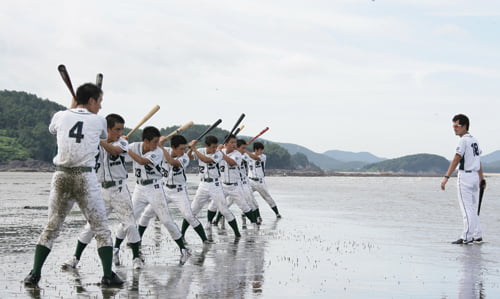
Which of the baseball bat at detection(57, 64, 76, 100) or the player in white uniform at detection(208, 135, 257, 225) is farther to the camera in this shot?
the player in white uniform at detection(208, 135, 257, 225)

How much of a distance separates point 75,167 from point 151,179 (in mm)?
2770

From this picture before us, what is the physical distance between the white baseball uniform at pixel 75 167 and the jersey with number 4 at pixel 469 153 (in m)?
7.77

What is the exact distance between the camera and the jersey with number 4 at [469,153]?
41.2ft

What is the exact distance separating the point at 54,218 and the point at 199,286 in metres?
1.87

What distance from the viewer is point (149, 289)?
743 centimetres

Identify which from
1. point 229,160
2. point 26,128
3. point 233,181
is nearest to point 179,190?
point 229,160

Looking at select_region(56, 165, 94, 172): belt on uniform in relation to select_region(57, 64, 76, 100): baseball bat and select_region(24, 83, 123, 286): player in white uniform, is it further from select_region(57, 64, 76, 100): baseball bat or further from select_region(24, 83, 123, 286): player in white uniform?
select_region(57, 64, 76, 100): baseball bat

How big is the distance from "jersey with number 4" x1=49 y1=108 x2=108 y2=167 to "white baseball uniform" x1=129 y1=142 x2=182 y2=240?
237cm

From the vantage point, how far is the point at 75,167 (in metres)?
7.22

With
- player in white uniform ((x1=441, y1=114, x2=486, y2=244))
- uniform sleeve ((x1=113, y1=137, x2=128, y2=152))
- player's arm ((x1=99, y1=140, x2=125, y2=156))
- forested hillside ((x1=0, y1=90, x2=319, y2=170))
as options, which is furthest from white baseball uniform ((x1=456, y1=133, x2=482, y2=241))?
forested hillside ((x1=0, y1=90, x2=319, y2=170))

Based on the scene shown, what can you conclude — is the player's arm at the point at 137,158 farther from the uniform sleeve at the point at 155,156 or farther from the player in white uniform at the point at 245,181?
the player in white uniform at the point at 245,181

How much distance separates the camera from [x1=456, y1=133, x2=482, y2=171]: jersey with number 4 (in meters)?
12.5

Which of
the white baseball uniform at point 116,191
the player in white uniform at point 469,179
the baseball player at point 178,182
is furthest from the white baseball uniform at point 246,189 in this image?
the white baseball uniform at point 116,191

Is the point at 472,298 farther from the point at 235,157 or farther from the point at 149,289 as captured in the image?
the point at 235,157
